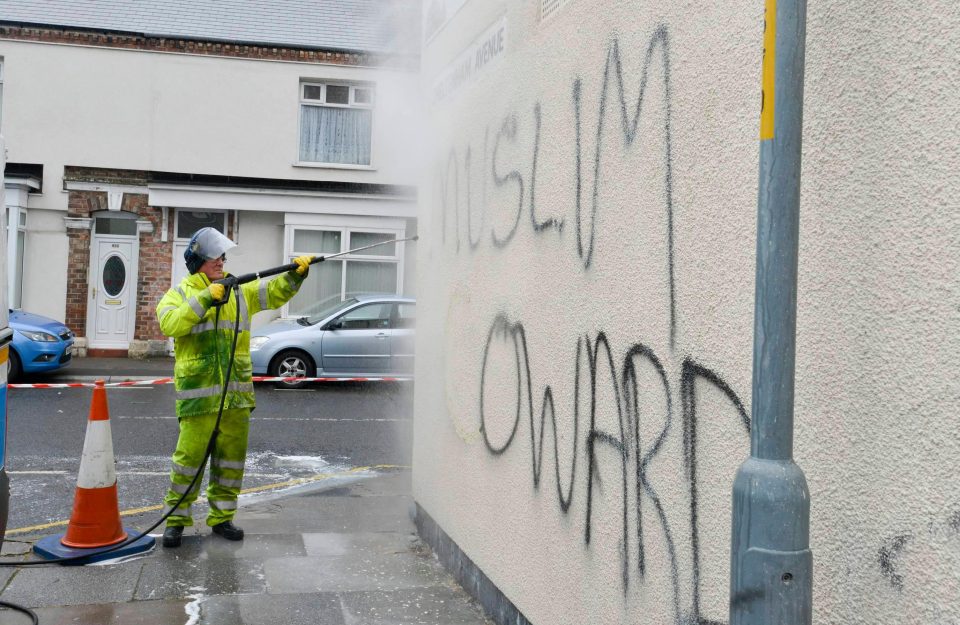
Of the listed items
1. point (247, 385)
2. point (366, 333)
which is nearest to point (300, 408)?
point (366, 333)

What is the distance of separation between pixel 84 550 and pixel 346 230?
14484 mm

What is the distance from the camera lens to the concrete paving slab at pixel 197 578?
4.71 metres

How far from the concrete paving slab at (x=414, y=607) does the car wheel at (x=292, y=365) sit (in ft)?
30.2

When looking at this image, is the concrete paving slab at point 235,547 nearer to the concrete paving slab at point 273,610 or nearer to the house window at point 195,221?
the concrete paving slab at point 273,610

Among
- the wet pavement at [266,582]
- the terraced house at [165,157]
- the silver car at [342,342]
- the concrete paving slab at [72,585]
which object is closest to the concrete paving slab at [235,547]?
the wet pavement at [266,582]

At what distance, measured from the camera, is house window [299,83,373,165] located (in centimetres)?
1948

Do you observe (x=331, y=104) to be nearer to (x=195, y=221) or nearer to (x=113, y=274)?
(x=195, y=221)

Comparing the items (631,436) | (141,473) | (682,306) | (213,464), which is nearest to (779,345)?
(682,306)

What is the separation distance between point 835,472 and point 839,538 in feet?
0.46

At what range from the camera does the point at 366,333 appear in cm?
1388

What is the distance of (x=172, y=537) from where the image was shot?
18.1 ft

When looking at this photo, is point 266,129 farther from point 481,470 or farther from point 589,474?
point 589,474

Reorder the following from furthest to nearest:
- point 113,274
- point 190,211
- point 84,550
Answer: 1. point 190,211
2. point 113,274
3. point 84,550

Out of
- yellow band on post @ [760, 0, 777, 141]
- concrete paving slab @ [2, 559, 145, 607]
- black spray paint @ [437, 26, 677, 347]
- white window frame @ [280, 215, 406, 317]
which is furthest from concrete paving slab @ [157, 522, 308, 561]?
white window frame @ [280, 215, 406, 317]
